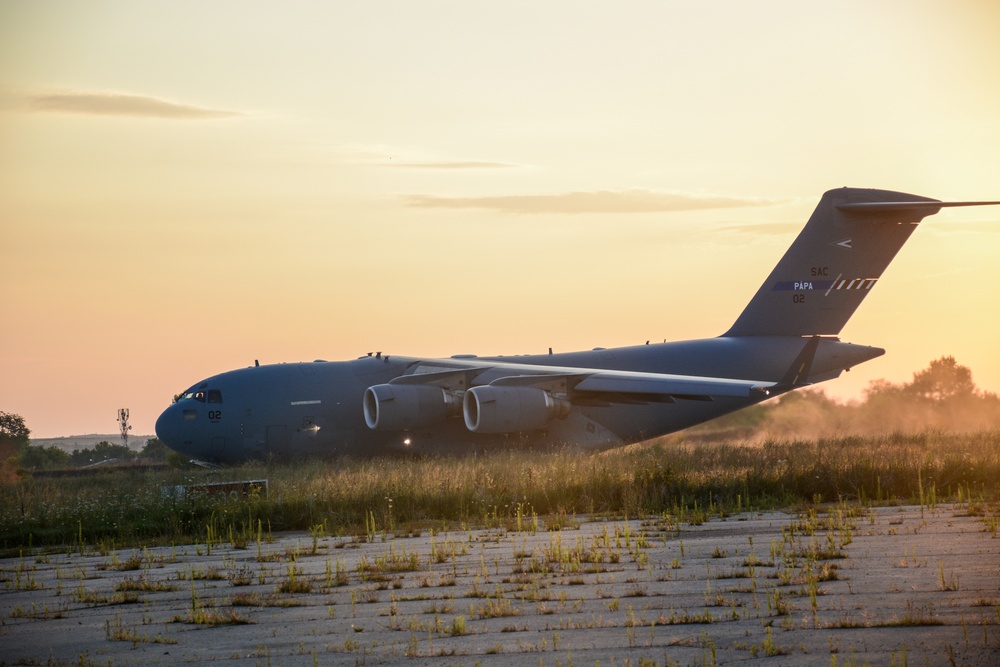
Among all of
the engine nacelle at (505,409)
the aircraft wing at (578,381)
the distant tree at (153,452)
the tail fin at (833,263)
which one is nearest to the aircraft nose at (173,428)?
Result: the aircraft wing at (578,381)

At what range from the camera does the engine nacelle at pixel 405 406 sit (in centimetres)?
2417

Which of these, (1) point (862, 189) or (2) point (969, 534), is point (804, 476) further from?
(1) point (862, 189)

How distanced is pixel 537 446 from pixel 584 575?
1609 cm

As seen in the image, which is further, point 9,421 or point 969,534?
point 9,421

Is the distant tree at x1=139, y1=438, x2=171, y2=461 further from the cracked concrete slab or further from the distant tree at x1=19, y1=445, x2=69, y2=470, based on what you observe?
the cracked concrete slab

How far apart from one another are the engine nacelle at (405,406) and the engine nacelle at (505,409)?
0.57 metres

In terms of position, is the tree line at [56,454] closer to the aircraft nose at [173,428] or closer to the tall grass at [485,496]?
the aircraft nose at [173,428]

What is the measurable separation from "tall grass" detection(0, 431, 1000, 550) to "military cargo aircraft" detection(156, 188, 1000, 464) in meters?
4.56

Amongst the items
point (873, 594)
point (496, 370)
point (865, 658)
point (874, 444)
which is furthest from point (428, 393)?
point (865, 658)

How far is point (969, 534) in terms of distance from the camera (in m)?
11.4

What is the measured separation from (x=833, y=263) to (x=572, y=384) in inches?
333

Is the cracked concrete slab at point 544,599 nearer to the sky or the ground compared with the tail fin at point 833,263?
nearer to the ground

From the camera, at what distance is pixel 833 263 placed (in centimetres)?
2900

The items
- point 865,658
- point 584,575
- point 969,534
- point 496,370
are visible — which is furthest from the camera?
point 496,370
